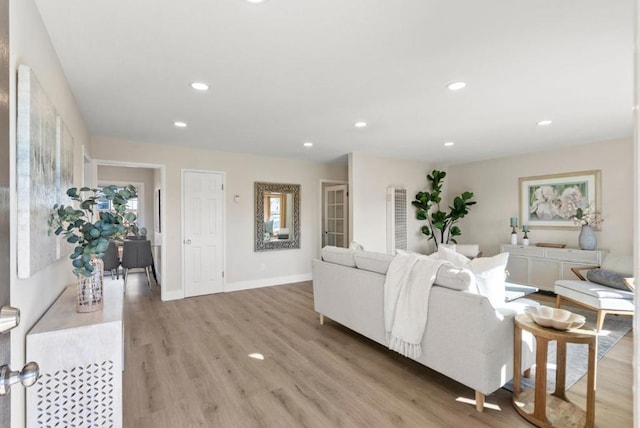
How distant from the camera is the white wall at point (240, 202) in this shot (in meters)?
4.73

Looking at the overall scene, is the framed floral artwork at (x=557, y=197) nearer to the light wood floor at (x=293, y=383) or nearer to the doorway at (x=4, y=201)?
the light wood floor at (x=293, y=383)

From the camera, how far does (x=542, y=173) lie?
207 inches

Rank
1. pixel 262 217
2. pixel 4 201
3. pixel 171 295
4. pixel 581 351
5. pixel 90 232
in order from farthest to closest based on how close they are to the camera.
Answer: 1. pixel 262 217
2. pixel 171 295
3. pixel 581 351
4. pixel 90 232
5. pixel 4 201

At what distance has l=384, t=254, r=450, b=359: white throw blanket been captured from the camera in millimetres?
2404

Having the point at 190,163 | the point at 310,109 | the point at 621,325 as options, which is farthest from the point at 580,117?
the point at 190,163

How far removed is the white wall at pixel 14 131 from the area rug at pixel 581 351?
2.94m

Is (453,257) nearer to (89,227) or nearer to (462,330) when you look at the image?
(462,330)

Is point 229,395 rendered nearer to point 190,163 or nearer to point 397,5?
point 397,5

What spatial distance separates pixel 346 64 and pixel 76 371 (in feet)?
7.75

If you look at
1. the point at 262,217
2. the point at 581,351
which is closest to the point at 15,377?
the point at 581,351

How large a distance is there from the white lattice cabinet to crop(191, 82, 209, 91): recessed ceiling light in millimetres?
1852

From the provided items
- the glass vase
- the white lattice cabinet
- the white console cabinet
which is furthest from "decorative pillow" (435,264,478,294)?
the white console cabinet

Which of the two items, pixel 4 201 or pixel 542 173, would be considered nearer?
pixel 4 201

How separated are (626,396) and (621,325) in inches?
75.5
